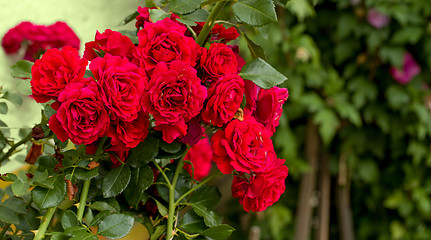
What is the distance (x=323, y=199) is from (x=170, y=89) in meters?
1.83

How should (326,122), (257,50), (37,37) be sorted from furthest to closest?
1. (326,122)
2. (37,37)
3. (257,50)

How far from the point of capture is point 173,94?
48cm

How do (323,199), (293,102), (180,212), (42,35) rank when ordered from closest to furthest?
(180,212) < (42,35) < (293,102) < (323,199)

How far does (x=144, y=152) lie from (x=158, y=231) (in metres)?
0.10

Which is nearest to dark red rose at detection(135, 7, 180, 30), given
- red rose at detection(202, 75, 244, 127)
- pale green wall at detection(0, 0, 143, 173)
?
red rose at detection(202, 75, 244, 127)

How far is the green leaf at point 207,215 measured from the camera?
547mm

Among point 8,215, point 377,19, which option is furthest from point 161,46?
point 377,19

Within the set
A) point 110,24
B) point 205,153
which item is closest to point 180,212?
point 205,153

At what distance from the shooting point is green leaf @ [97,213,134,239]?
0.48m

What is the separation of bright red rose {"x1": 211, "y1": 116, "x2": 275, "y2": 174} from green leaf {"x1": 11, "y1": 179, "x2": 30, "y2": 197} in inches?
8.5

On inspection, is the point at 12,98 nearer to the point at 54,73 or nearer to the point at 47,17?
the point at 54,73

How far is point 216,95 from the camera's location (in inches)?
19.6

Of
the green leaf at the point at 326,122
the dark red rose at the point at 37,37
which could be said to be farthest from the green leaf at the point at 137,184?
the green leaf at the point at 326,122

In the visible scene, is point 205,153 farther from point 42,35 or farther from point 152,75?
point 152,75
